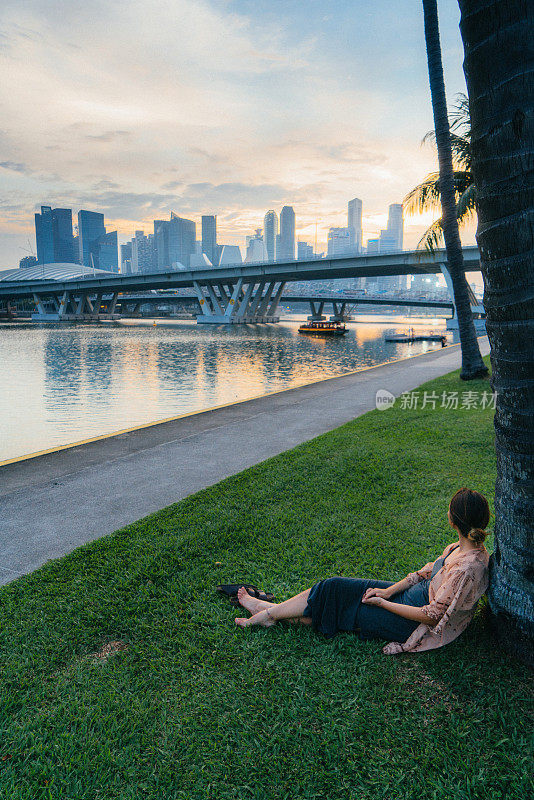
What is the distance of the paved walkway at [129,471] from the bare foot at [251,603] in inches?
76.3

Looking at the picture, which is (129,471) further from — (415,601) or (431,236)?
(431,236)

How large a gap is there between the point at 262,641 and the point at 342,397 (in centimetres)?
1106

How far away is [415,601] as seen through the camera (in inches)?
131

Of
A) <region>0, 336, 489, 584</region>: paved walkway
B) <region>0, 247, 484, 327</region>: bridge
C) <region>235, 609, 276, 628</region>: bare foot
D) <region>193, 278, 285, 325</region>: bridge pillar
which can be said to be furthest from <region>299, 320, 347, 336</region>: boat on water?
<region>235, 609, 276, 628</region>: bare foot

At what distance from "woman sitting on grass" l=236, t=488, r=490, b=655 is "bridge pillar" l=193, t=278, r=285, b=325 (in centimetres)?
7750

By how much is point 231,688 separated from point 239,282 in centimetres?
7798

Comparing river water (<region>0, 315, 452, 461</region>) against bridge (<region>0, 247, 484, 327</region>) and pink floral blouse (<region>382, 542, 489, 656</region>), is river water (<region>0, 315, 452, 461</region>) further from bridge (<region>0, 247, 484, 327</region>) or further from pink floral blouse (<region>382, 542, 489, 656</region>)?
bridge (<region>0, 247, 484, 327</region>)

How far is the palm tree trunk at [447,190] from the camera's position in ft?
43.9

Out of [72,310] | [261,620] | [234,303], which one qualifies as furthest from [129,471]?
[72,310]

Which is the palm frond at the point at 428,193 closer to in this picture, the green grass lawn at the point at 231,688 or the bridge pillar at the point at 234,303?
the green grass lawn at the point at 231,688

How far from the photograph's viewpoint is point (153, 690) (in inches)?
121

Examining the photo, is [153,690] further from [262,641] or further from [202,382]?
[202,382]

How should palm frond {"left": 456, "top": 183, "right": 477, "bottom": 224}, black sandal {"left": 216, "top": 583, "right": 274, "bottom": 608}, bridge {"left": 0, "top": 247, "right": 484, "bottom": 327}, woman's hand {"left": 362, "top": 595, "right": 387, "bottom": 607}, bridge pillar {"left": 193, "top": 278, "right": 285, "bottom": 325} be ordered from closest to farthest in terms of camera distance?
woman's hand {"left": 362, "top": 595, "right": 387, "bottom": 607} < black sandal {"left": 216, "top": 583, "right": 274, "bottom": 608} < palm frond {"left": 456, "top": 183, "right": 477, "bottom": 224} < bridge {"left": 0, "top": 247, "right": 484, "bottom": 327} < bridge pillar {"left": 193, "top": 278, "right": 285, "bottom": 325}

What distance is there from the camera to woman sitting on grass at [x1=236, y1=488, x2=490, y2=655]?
312 centimetres
